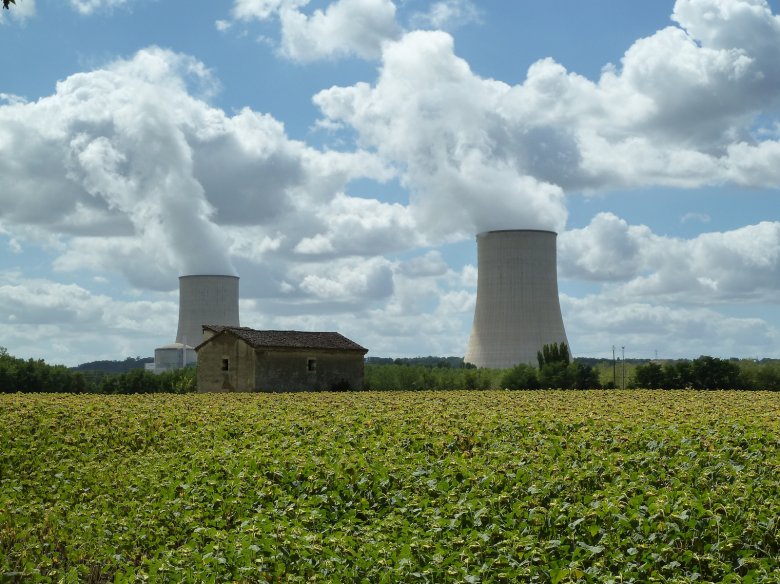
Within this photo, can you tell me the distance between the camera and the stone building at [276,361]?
1345 inches

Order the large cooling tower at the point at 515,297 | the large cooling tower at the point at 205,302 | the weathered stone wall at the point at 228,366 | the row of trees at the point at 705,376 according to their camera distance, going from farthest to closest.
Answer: the large cooling tower at the point at 205,302
the large cooling tower at the point at 515,297
the row of trees at the point at 705,376
the weathered stone wall at the point at 228,366

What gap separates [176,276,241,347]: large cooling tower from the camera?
56.3 metres

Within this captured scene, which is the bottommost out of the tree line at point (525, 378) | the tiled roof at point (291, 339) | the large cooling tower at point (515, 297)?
the tree line at point (525, 378)

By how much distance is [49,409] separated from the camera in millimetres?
19812

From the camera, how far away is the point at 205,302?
56.6 meters

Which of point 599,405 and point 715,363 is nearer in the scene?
point 599,405

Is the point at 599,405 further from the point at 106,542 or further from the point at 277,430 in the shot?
the point at 106,542

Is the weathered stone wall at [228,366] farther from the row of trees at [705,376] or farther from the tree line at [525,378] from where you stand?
the row of trees at [705,376]

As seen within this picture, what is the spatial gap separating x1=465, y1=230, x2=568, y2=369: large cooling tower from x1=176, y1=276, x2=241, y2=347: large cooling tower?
18.5m

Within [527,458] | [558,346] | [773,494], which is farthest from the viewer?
[558,346]

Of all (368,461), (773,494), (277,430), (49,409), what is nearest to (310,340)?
(49,409)

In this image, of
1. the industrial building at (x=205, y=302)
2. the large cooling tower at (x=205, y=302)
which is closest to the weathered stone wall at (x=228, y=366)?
the industrial building at (x=205, y=302)

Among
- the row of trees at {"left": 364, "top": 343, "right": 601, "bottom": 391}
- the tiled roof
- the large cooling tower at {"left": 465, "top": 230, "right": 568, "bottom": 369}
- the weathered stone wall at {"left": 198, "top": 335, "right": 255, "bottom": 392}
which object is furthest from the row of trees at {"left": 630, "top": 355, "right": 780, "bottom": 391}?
the weathered stone wall at {"left": 198, "top": 335, "right": 255, "bottom": 392}

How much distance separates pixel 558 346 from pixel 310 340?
19426 mm
